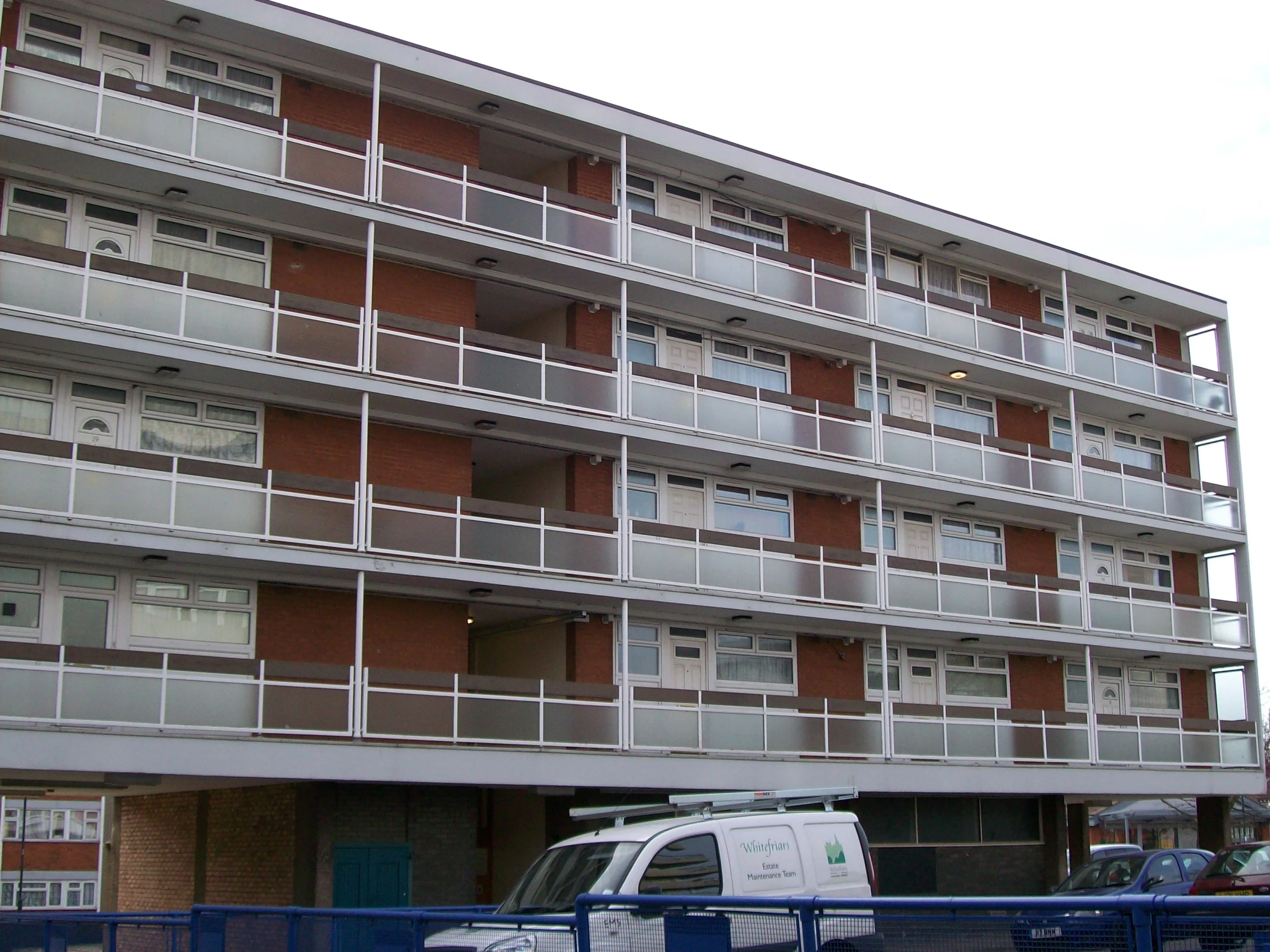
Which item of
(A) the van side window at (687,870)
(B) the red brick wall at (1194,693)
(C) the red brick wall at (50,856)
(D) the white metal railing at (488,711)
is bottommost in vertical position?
(C) the red brick wall at (50,856)

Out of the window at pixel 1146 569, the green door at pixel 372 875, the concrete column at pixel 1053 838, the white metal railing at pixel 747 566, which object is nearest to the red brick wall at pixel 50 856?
the green door at pixel 372 875

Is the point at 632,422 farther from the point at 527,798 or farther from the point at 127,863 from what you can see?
the point at 127,863

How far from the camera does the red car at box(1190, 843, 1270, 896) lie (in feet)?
57.5

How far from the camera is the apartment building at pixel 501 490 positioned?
2089 cm

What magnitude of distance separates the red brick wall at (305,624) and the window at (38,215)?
19.4ft

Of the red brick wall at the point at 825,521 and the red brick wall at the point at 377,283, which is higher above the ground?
the red brick wall at the point at 377,283

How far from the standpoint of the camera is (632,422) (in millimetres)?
25250

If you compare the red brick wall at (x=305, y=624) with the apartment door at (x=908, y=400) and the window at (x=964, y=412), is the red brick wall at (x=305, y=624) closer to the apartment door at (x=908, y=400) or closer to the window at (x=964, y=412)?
the apartment door at (x=908, y=400)

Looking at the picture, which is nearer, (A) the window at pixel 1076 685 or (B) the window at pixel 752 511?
(B) the window at pixel 752 511

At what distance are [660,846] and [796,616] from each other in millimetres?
14592

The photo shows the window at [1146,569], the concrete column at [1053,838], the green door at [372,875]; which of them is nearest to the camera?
the green door at [372,875]

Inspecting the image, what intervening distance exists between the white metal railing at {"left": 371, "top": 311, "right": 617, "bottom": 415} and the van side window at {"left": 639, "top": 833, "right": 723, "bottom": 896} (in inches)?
471

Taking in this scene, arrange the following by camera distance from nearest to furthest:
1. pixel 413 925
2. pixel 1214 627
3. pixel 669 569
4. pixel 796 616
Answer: pixel 413 925, pixel 669 569, pixel 796 616, pixel 1214 627

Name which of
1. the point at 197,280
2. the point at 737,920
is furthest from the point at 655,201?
the point at 737,920
